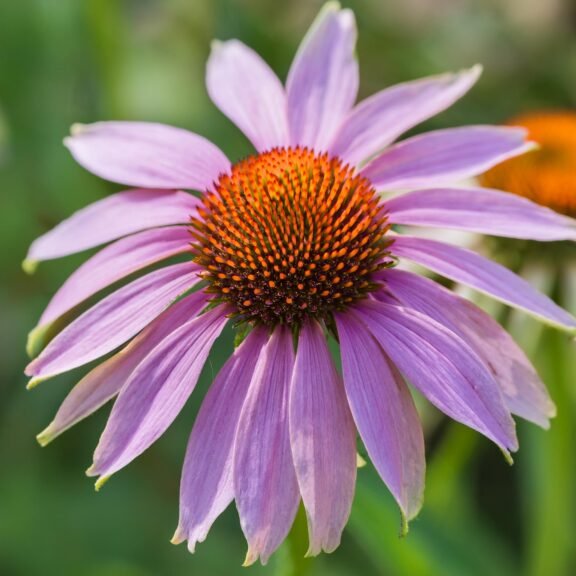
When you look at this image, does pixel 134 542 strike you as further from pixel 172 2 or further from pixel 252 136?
pixel 172 2

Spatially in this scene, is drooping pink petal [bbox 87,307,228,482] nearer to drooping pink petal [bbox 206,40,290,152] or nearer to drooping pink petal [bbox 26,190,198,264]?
drooping pink petal [bbox 26,190,198,264]

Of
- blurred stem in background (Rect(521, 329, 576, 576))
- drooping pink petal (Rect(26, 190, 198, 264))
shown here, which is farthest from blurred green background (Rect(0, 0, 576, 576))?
drooping pink petal (Rect(26, 190, 198, 264))

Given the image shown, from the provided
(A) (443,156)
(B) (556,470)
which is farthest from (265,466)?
(B) (556,470)

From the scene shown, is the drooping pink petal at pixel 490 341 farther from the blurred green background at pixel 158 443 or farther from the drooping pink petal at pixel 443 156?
the blurred green background at pixel 158 443

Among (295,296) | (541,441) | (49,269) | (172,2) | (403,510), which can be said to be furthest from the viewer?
(172,2)

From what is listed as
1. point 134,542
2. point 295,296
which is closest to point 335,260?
point 295,296

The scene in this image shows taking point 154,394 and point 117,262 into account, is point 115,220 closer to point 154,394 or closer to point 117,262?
point 117,262
